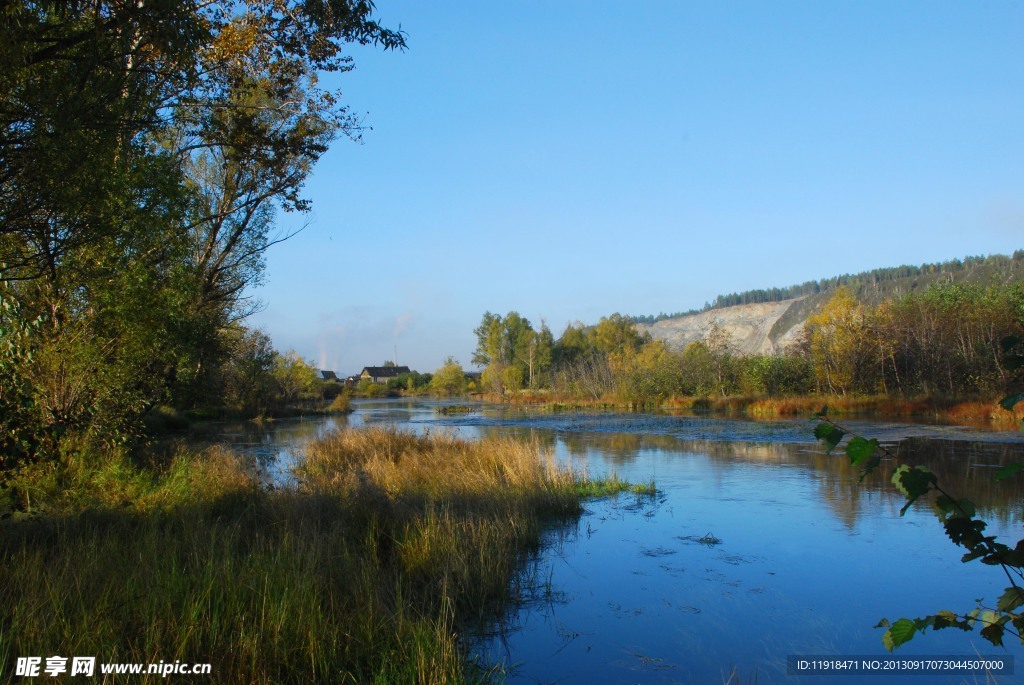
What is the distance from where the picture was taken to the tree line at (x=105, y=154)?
5.45 metres

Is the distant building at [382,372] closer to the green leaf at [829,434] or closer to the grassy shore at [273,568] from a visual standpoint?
the grassy shore at [273,568]

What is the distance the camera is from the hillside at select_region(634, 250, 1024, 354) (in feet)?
317

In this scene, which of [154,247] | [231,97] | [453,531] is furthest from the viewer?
[154,247]

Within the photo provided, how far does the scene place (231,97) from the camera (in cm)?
895

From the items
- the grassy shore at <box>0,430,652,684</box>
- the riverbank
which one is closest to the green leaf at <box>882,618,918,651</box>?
the grassy shore at <box>0,430,652,684</box>

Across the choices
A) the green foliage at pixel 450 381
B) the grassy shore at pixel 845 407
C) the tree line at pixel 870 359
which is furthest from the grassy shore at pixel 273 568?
the green foliage at pixel 450 381

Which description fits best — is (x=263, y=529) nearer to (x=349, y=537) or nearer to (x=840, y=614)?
(x=349, y=537)

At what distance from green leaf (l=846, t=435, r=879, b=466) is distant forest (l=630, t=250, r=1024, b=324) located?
144 ft

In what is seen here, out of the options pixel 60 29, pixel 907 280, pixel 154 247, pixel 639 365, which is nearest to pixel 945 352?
pixel 639 365

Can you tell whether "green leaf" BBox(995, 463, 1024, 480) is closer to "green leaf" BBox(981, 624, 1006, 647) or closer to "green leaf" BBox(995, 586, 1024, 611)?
"green leaf" BBox(995, 586, 1024, 611)

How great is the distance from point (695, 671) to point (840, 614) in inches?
80.7

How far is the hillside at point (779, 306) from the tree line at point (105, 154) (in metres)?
89.1

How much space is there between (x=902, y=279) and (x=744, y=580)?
114 meters

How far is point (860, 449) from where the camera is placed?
2451 mm
